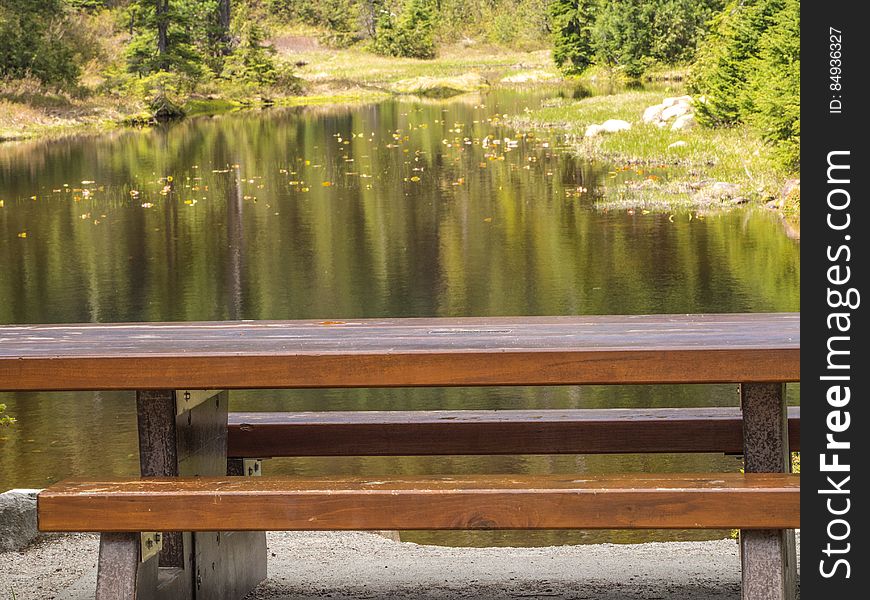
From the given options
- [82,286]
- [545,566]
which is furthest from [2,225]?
[545,566]

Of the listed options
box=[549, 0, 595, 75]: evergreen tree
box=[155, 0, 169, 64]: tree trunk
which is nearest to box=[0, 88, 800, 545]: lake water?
box=[155, 0, 169, 64]: tree trunk

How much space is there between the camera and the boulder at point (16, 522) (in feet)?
15.0

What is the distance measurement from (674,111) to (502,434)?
22.4 metres

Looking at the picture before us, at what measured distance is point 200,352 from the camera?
2707mm

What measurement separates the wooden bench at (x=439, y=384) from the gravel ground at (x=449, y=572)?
36.8 inches

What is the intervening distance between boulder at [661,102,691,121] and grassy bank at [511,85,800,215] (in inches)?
17.1

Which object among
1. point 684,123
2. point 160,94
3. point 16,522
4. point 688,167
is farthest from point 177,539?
A: point 160,94

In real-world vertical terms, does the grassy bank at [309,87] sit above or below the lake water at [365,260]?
above

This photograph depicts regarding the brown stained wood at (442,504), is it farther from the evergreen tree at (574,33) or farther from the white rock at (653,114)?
the evergreen tree at (574,33)

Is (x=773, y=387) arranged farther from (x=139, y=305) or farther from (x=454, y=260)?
(x=454, y=260)

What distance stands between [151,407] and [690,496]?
1.22m

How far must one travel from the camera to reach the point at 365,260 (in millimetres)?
13445

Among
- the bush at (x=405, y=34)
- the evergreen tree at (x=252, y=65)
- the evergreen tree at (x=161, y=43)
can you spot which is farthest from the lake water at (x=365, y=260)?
the bush at (x=405, y=34)

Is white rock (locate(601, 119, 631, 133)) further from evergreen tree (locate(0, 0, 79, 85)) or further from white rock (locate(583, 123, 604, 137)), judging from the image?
evergreen tree (locate(0, 0, 79, 85))
